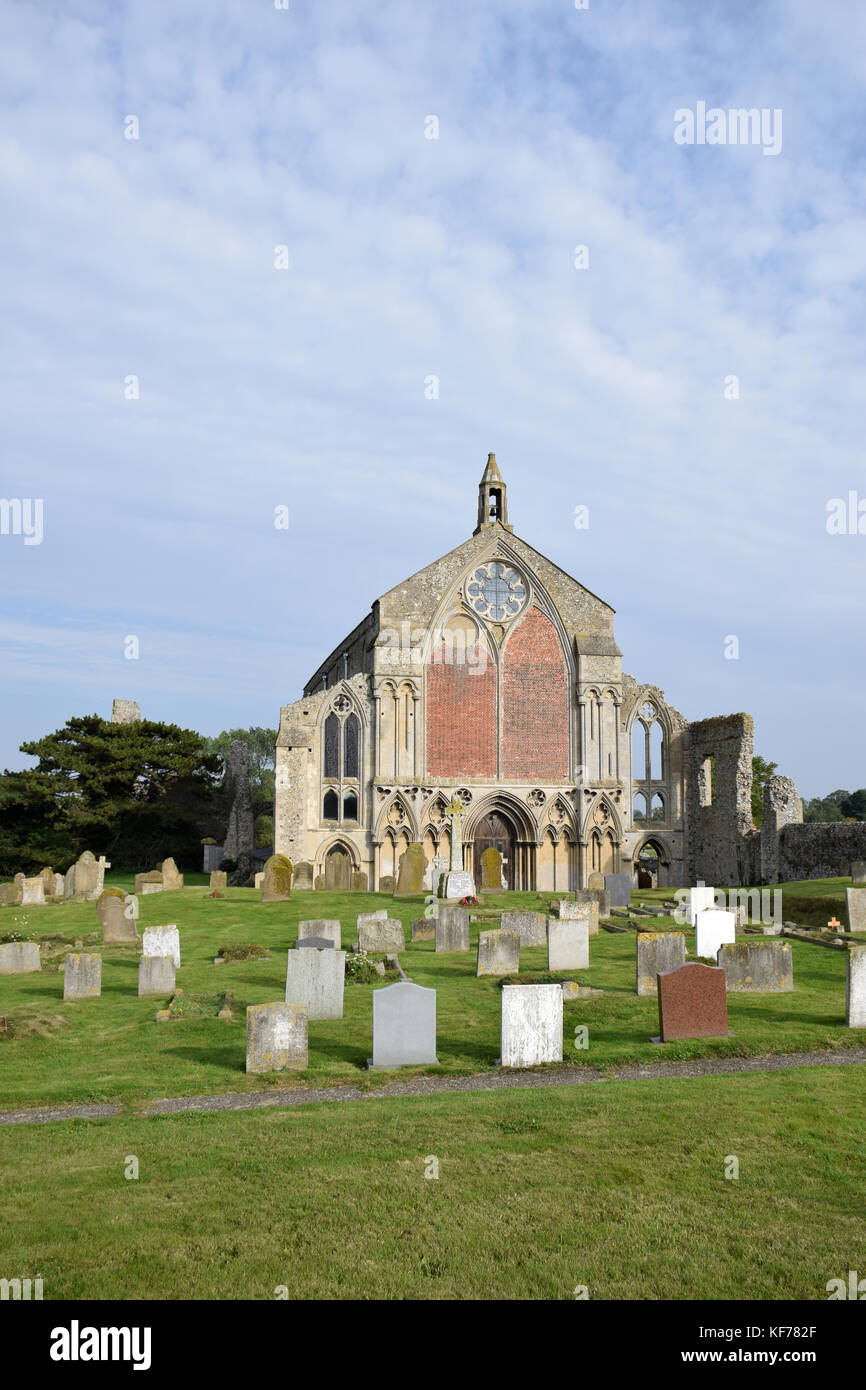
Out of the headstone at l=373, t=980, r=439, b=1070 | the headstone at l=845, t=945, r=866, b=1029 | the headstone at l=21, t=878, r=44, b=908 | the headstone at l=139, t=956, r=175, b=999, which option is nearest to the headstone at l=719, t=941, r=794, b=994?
the headstone at l=845, t=945, r=866, b=1029

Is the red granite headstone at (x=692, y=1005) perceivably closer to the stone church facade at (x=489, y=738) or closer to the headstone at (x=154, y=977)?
the headstone at (x=154, y=977)

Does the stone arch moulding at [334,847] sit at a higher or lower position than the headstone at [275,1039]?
higher

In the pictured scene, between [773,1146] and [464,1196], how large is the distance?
2.80 metres

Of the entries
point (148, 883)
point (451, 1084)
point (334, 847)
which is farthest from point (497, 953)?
point (334, 847)

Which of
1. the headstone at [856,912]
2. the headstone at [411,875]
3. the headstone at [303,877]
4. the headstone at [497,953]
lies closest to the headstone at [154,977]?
the headstone at [497,953]

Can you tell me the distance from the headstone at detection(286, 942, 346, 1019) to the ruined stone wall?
26.9m

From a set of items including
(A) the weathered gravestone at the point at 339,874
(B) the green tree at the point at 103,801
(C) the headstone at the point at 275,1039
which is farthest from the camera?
(B) the green tree at the point at 103,801

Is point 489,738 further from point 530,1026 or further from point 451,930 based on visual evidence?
point 530,1026

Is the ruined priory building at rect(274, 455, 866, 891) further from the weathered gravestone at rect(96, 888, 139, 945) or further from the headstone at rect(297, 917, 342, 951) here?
the headstone at rect(297, 917, 342, 951)

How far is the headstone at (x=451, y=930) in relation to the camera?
19.0 m

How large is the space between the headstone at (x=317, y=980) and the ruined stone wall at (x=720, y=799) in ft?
88.4

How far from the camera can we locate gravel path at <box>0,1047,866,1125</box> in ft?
32.0

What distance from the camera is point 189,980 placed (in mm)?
16516

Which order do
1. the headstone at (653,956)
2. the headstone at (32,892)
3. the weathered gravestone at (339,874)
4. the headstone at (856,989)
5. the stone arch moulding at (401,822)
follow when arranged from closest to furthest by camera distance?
1. the headstone at (856,989)
2. the headstone at (653,956)
3. the headstone at (32,892)
4. the weathered gravestone at (339,874)
5. the stone arch moulding at (401,822)
